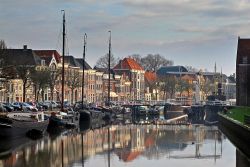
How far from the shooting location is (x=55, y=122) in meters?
65.2

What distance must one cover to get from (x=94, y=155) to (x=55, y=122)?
73.7ft

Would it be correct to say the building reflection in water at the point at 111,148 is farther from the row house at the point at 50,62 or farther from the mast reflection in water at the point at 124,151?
the row house at the point at 50,62

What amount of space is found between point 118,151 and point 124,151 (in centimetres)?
46

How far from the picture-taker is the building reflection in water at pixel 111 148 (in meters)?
40.3

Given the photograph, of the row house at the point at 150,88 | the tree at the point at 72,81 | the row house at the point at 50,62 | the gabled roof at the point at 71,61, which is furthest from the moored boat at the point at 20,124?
the row house at the point at 150,88

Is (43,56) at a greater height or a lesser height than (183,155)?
greater

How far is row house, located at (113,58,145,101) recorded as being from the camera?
160500 mm

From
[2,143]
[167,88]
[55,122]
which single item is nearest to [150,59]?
[167,88]

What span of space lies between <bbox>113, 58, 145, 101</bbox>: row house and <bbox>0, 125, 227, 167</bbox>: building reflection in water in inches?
3747

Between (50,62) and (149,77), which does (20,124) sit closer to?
(50,62)

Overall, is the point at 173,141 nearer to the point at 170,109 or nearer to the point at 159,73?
the point at 170,109

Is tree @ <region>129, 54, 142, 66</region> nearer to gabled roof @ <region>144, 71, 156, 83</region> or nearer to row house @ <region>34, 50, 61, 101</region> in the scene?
gabled roof @ <region>144, 71, 156, 83</region>

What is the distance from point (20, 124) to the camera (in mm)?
51969

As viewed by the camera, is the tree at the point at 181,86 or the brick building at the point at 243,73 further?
the tree at the point at 181,86
